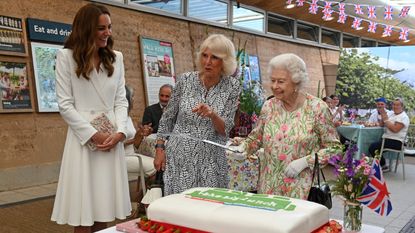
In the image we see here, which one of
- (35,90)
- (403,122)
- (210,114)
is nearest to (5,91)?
(35,90)

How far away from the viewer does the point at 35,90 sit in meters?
5.48

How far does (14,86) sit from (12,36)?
0.60 m

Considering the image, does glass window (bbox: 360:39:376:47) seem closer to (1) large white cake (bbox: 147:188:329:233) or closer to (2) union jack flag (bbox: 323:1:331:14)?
(2) union jack flag (bbox: 323:1:331:14)

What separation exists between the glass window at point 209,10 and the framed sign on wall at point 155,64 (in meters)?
1.09

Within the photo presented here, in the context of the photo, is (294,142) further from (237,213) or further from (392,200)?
(392,200)

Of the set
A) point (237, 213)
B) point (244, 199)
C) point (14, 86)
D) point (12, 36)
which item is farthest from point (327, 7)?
point (237, 213)

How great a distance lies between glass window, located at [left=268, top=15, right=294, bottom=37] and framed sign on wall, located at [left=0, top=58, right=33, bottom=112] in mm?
6681

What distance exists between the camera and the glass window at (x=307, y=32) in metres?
12.0

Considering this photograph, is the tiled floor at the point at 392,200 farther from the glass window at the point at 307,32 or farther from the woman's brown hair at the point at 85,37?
the glass window at the point at 307,32

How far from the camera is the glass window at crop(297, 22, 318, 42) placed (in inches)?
471

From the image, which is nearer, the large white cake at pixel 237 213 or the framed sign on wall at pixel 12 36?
the large white cake at pixel 237 213

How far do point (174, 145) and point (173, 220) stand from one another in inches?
32.6

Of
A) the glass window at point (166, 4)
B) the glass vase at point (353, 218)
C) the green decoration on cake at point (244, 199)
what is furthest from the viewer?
the glass window at point (166, 4)

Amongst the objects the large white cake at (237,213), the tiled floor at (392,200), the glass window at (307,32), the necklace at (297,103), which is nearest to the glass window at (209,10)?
the glass window at (307,32)
